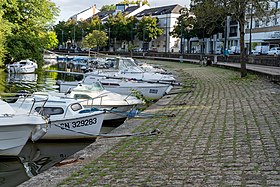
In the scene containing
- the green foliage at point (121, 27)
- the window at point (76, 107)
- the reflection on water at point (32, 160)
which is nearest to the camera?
the reflection on water at point (32, 160)

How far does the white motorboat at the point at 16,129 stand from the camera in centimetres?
1127

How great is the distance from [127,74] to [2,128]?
53.0ft

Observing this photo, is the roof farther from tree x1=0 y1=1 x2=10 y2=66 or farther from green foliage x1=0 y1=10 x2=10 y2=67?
green foliage x1=0 y1=10 x2=10 y2=67

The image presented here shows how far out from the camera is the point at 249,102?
1694cm

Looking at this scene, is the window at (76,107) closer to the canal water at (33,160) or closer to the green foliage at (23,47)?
the canal water at (33,160)

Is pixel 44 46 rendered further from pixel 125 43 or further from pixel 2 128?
pixel 125 43

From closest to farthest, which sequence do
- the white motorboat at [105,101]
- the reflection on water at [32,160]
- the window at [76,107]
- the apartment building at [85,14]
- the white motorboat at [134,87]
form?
the reflection on water at [32,160], the window at [76,107], the white motorboat at [105,101], the white motorboat at [134,87], the apartment building at [85,14]

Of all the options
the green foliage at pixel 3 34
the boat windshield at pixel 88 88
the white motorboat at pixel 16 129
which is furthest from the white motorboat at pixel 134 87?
the green foliage at pixel 3 34

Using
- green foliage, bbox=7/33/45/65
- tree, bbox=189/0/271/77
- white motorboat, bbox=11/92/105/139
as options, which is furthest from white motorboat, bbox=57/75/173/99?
green foliage, bbox=7/33/45/65

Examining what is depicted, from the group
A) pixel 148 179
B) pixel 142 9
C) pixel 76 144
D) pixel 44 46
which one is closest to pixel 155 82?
pixel 76 144

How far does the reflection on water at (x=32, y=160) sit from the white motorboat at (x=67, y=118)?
366 millimetres

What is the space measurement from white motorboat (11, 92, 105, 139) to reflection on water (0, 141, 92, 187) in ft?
1.20

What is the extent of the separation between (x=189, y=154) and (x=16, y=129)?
5.01 m

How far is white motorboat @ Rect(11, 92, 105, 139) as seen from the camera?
44.8 feet
